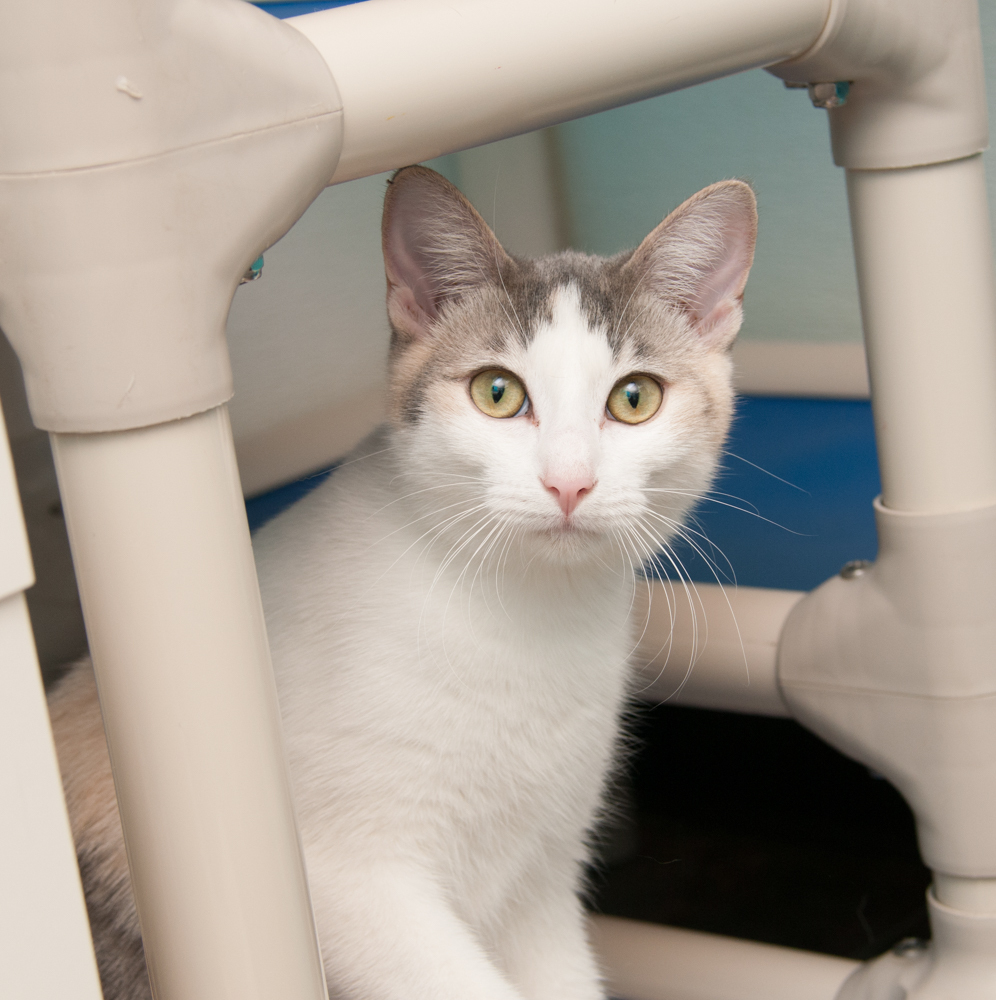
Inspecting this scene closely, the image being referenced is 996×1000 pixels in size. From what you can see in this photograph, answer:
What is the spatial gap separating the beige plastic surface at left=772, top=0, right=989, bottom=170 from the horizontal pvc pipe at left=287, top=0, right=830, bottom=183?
24cm

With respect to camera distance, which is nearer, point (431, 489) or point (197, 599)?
point (197, 599)

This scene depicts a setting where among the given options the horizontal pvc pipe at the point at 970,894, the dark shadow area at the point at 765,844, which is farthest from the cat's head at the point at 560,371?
the dark shadow area at the point at 765,844

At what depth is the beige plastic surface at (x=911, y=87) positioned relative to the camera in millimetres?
896

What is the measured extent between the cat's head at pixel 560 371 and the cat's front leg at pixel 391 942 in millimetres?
312

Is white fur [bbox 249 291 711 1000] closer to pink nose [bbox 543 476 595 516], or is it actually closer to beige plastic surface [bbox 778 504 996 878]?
pink nose [bbox 543 476 595 516]

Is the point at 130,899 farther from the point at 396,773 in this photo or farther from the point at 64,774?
the point at 396,773

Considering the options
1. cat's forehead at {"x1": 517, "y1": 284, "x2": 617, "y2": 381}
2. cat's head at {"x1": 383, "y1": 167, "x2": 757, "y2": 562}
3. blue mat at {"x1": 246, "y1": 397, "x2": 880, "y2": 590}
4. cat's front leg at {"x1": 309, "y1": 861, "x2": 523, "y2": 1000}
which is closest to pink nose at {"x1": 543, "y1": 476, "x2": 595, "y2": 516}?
cat's head at {"x1": 383, "y1": 167, "x2": 757, "y2": 562}

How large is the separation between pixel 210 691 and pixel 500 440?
43cm

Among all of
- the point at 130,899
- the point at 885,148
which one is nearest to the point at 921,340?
the point at 885,148

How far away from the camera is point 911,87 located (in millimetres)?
954

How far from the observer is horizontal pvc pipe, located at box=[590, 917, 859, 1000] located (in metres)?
1.26

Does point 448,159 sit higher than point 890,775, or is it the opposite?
point 448,159

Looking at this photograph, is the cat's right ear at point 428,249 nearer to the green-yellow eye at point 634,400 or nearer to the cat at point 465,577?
the cat at point 465,577

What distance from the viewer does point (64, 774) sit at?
37.9 inches
